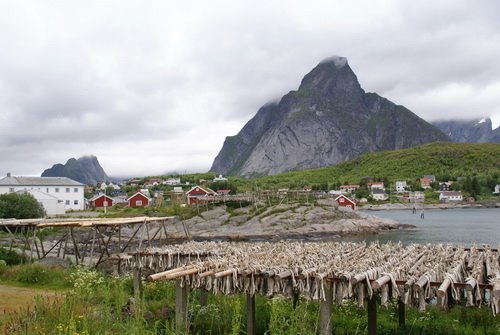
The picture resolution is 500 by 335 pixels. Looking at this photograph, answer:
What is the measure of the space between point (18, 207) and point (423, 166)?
516ft

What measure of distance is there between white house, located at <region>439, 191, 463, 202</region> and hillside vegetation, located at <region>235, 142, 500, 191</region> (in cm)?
1951

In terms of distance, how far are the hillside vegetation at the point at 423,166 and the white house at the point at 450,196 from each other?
19514 mm

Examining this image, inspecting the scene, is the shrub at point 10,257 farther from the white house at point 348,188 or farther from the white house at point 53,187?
the white house at point 348,188

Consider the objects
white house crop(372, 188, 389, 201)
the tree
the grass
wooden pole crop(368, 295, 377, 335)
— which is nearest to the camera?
the grass

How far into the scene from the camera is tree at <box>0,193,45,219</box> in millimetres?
49156

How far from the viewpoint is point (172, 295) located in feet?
48.7

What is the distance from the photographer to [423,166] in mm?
175375

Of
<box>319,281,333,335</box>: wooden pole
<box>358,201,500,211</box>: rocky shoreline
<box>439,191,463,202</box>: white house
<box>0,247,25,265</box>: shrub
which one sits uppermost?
<box>319,281,333,335</box>: wooden pole

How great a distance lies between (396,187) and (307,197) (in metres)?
86.8

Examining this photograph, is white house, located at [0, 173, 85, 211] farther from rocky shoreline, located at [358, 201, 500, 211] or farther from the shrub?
rocky shoreline, located at [358, 201, 500, 211]

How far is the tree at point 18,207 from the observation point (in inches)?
1935

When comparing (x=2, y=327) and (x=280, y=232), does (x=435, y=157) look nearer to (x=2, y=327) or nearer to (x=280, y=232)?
(x=280, y=232)

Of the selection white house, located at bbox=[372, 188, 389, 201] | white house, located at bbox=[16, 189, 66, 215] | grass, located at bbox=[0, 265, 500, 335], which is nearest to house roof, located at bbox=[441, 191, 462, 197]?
white house, located at bbox=[372, 188, 389, 201]

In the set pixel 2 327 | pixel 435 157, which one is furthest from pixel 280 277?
pixel 435 157
